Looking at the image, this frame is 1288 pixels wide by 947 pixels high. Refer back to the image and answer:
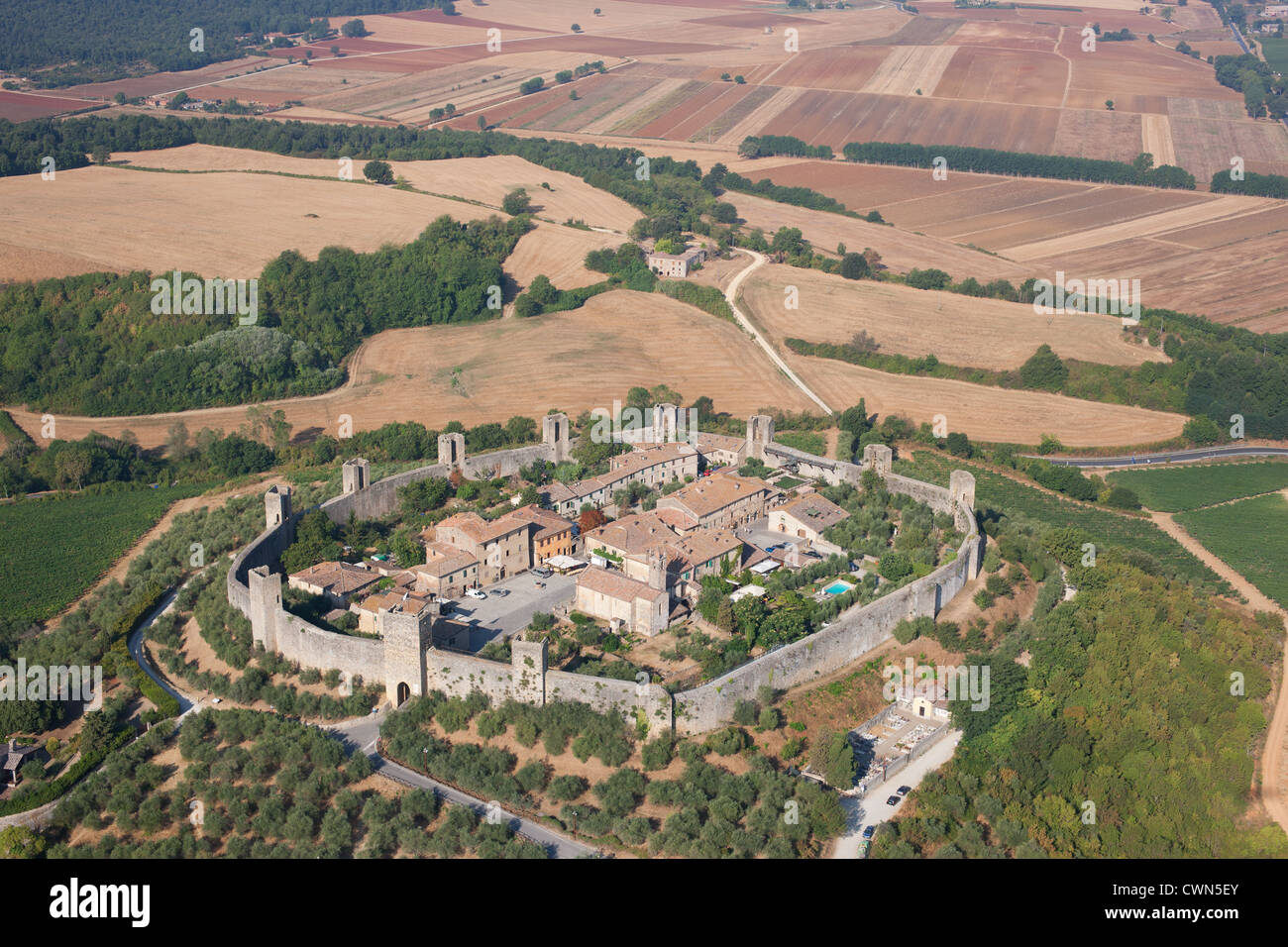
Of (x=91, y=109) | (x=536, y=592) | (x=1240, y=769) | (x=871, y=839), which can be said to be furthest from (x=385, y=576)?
(x=91, y=109)

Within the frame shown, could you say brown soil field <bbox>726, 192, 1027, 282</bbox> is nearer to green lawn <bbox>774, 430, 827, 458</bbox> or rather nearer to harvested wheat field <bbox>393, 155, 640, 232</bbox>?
harvested wheat field <bbox>393, 155, 640, 232</bbox>

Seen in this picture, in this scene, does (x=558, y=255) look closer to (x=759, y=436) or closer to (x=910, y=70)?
(x=759, y=436)

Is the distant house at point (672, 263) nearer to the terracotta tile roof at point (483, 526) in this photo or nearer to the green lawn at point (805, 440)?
the green lawn at point (805, 440)

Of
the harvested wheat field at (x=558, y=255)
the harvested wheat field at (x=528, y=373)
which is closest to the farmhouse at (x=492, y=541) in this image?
the harvested wheat field at (x=528, y=373)

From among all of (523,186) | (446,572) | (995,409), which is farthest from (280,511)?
(523,186)

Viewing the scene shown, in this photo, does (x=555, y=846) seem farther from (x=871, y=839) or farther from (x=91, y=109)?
(x=91, y=109)

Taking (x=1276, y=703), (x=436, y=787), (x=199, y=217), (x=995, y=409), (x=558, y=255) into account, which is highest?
(x=199, y=217)
